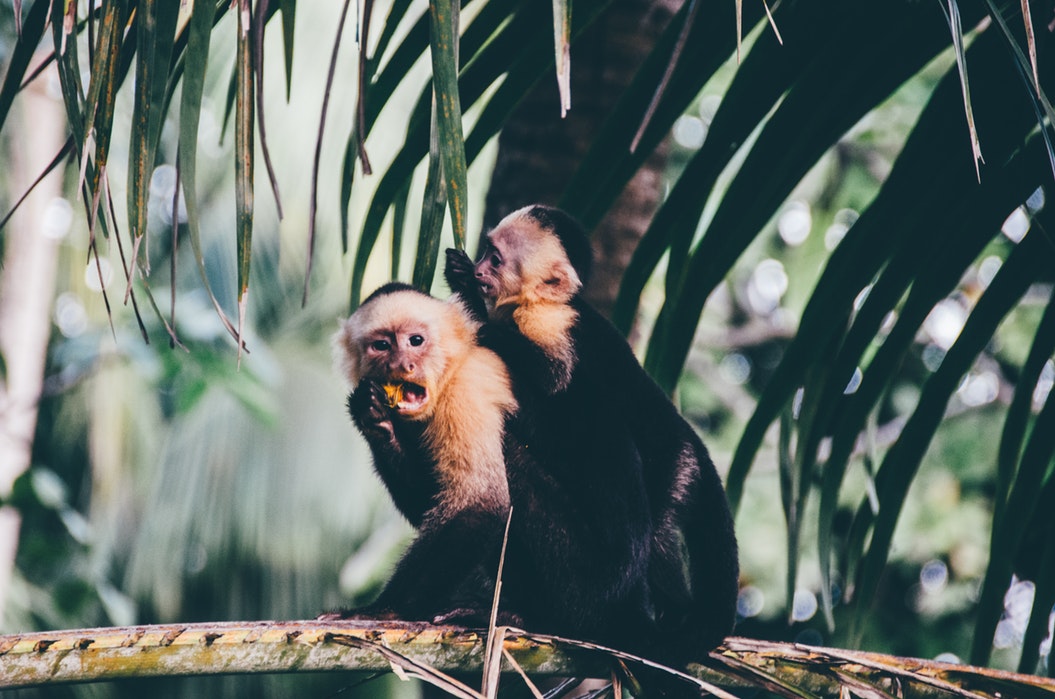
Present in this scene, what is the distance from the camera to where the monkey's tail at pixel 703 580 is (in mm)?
2082

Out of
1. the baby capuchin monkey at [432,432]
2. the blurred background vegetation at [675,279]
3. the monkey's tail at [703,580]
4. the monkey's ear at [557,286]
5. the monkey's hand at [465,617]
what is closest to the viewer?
the blurred background vegetation at [675,279]

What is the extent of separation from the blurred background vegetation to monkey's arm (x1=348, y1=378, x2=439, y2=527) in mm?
324

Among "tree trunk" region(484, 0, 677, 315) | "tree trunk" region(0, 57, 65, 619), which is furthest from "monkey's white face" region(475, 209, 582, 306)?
"tree trunk" region(0, 57, 65, 619)

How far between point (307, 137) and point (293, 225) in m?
0.85

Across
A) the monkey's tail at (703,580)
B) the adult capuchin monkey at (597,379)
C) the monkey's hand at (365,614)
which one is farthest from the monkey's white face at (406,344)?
the monkey's tail at (703,580)

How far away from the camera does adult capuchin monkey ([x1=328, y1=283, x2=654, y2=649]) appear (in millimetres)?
2197

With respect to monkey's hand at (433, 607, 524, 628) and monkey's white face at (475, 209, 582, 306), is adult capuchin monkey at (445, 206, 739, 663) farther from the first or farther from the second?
monkey's hand at (433, 607, 524, 628)

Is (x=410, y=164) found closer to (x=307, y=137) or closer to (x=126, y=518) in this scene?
(x=307, y=137)

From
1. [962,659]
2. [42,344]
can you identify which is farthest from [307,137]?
[962,659]

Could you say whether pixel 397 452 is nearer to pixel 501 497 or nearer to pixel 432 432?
pixel 432 432

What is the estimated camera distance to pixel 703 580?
7.52 feet

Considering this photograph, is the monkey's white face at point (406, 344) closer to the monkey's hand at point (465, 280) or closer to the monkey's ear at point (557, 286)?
the monkey's hand at point (465, 280)

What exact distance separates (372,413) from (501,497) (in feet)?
1.07

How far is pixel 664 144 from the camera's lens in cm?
328
